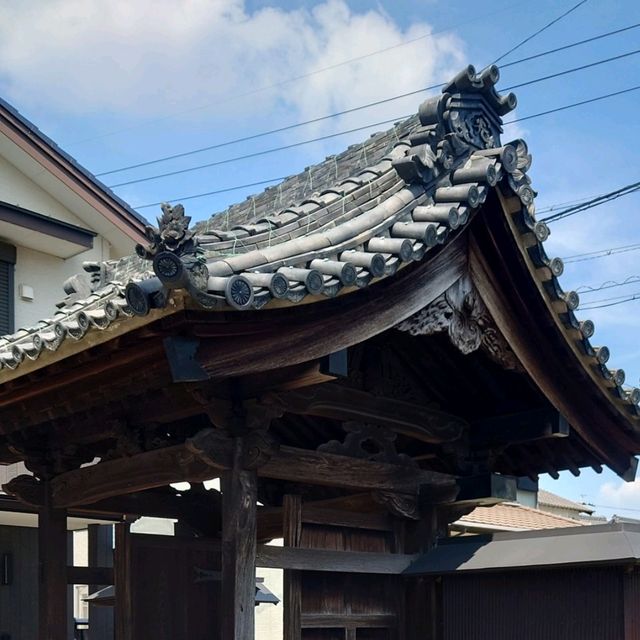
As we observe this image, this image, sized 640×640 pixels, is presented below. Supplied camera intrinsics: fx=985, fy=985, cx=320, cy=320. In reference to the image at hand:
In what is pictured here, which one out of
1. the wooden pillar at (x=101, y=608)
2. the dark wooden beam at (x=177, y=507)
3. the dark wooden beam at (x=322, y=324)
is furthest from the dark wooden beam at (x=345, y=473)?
the wooden pillar at (x=101, y=608)

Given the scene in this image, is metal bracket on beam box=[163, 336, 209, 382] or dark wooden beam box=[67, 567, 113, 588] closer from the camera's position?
metal bracket on beam box=[163, 336, 209, 382]

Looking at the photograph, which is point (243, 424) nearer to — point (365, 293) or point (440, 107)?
point (365, 293)

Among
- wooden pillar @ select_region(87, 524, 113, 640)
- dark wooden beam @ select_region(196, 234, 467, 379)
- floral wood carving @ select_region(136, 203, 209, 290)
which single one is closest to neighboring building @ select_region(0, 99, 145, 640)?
wooden pillar @ select_region(87, 524, 113, 640)

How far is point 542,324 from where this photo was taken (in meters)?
6.01

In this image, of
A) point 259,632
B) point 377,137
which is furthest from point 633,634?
point 259,632

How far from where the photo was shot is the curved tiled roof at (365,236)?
13.5 ft

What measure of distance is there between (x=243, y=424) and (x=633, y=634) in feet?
8.06

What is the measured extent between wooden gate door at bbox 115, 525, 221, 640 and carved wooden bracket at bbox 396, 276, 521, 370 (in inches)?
89.4

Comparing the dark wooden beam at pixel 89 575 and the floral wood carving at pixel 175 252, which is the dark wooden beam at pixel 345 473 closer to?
the floral wood carving at pixel 175 252

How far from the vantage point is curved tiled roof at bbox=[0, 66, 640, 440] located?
4.13 meters

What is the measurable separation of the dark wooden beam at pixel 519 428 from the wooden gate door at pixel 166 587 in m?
2.01

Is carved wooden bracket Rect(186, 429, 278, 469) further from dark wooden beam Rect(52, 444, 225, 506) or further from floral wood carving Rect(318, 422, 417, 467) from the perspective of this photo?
floral wood carving Rect(318, 422, 417, 467)

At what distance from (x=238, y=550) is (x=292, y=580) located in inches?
28.7

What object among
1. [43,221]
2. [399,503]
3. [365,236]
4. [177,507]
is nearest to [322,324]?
[365,236]
